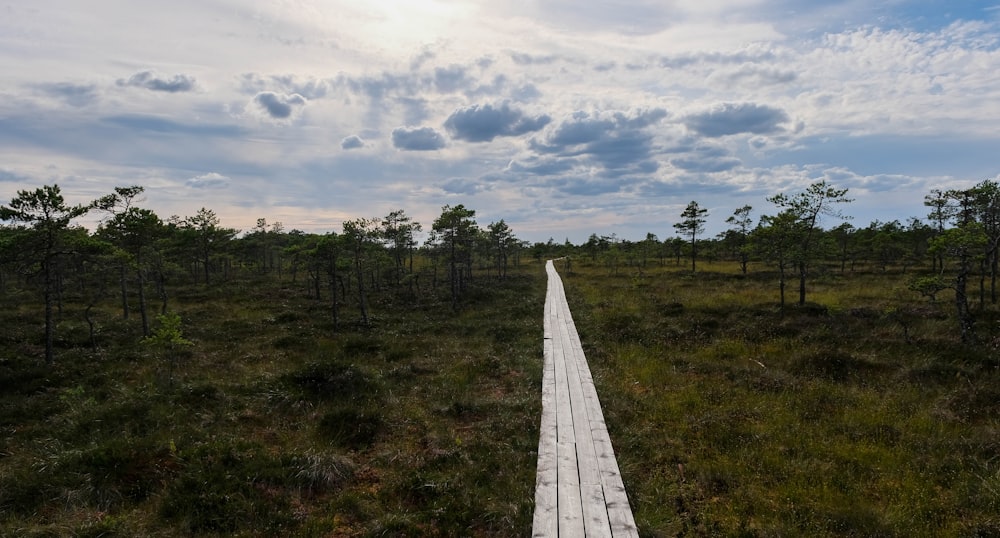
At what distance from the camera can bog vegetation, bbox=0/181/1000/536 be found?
7.19m

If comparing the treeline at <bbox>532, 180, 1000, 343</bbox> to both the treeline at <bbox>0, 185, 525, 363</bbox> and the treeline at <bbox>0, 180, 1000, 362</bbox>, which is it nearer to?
the treeline at <bbox>0, 180, 1000, 362</bbox>

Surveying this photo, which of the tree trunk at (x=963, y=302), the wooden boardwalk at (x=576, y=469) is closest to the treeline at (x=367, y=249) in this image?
the tree trunk at (x=963, y=302)

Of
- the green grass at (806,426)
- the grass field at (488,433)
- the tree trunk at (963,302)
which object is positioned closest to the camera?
the green grass at (806,426)

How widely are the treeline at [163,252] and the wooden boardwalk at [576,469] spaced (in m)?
16.9

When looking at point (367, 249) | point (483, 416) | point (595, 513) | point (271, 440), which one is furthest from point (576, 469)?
point (367, 249)

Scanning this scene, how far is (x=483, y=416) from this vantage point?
11648 mm

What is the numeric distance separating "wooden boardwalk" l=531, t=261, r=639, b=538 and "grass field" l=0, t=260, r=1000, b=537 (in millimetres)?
337

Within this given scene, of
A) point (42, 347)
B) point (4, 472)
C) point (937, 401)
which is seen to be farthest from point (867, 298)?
point (42, 347)

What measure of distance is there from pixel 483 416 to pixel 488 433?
1.33 m

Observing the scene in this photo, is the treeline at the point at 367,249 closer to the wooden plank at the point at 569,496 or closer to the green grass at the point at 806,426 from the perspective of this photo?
the green grass at the point at 806,426

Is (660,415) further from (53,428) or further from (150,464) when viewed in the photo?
(53,428)

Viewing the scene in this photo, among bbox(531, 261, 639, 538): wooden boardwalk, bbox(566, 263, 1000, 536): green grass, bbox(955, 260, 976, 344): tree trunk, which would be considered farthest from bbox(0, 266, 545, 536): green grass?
bbox(955, 260, 976, 344): tree trunk

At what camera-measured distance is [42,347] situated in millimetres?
20422

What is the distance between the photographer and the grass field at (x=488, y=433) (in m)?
7.09
